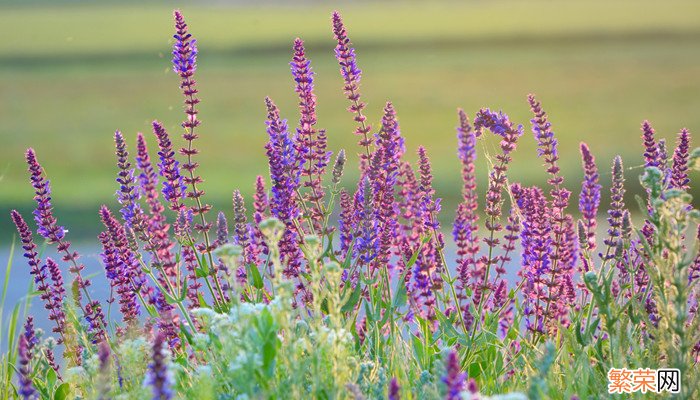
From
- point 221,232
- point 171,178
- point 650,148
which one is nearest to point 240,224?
point 221,232

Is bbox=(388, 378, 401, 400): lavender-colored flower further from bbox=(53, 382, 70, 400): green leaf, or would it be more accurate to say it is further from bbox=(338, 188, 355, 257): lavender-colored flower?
bbox=(53, 382, 70, 400): green leaf

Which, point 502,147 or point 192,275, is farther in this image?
point 192,275

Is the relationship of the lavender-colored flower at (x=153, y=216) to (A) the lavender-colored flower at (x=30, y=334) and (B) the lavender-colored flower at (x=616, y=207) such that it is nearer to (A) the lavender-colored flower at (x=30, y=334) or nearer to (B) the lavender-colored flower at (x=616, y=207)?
(A) the lavender-colored flower at (x=30, y=334)

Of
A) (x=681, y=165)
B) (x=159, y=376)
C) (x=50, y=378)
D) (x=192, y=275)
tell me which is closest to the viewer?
(x=159, y=376)

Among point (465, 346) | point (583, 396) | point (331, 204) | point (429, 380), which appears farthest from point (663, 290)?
point (331, 204)

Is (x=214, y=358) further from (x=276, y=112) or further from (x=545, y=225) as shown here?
(x=545, y=225)

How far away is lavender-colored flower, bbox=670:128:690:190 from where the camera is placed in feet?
12.5

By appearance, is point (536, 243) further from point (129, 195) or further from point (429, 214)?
point (129, 195)

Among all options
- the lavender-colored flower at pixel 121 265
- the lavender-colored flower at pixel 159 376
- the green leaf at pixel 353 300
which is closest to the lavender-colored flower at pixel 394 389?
the lavender-colored flower at pixel 159 376

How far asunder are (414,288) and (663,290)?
1.42m

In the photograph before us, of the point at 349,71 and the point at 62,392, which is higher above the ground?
the point at 349,71

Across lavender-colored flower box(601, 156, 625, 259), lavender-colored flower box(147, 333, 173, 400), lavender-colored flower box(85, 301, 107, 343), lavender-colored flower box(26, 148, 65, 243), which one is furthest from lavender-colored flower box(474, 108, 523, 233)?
lavender-colored flower box(147, 333, 173, 400)

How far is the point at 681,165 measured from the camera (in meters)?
3.82

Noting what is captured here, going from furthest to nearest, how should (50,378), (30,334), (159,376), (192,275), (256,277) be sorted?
(192,275) < (50,378) < (256,277) < (30,334) < (159,376)
